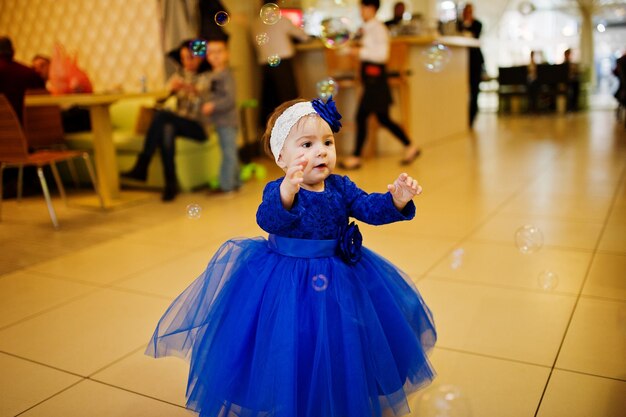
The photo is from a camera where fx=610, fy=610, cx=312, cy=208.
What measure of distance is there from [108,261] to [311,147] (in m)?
2.03

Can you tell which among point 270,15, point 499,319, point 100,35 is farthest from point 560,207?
point 100,35

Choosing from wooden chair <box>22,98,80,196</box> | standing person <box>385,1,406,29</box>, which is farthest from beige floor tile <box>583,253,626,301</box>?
standing person <box>385,1,406,29</box>

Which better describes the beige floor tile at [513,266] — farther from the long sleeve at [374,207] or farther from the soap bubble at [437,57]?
the long sleeve at [374,207]

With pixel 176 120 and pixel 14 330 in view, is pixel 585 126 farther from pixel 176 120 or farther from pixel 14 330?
pixel 14 330

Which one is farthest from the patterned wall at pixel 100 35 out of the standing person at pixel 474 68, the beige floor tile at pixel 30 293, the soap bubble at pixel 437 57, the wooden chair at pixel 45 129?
the standing person at pixel 474 68

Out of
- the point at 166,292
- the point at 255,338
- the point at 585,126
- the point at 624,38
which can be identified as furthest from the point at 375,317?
the point at 624,38

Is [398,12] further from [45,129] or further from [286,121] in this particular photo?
[286,121]

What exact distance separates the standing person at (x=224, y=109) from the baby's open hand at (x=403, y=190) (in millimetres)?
3307

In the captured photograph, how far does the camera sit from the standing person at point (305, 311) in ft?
4.56

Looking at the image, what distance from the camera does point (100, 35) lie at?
639cm

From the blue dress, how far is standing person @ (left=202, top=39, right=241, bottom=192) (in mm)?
3128

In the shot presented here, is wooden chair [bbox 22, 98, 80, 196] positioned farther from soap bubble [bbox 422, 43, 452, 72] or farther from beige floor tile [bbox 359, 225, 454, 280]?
soap bubble [bbox 422, 43, 452, 72]

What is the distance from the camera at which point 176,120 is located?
4.74 meters

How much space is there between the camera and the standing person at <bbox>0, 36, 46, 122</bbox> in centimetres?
418
